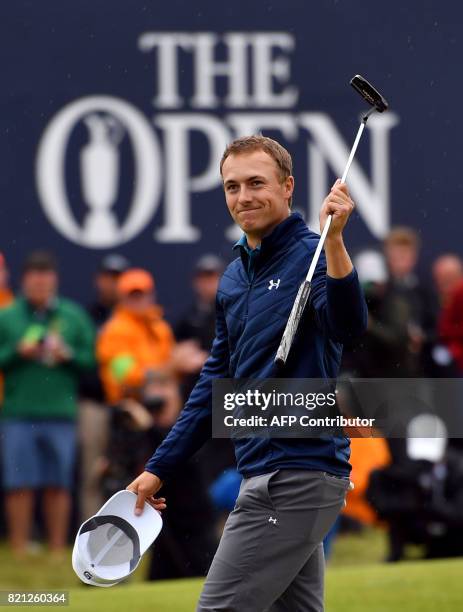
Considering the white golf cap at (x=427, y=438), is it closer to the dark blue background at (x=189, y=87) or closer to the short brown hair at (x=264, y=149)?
the dark blue background at (x=189, y=87)

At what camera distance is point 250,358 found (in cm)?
434

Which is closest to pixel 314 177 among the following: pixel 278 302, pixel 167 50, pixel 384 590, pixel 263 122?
pixel 263 122

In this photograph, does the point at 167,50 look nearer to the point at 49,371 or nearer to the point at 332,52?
the point at 332,52

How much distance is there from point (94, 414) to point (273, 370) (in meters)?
5.52

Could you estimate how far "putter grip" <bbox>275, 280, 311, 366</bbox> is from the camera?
415 centimetres

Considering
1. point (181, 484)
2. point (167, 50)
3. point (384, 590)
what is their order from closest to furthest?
point (384, 590) < point (181, 484) < point (167, 50)

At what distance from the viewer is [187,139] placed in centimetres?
930

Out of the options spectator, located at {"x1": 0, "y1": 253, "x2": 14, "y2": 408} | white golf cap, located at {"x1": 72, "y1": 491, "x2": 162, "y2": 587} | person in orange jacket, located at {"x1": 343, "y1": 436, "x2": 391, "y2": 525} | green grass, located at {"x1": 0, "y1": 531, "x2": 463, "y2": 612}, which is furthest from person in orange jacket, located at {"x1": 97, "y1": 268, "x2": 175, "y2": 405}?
white golf cap, located at {"x1": 72, "y1": 491, "x2": 162, "y2": 587}

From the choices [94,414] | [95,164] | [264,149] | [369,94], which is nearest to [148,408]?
[94,414]

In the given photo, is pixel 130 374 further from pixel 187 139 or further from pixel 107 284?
pixel 187 139

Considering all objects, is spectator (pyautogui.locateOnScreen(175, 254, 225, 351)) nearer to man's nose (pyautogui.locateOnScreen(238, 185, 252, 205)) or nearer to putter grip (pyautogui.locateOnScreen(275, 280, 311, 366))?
man's nose (pyautogui.locateOnScreen(238, 185, 252, 205))

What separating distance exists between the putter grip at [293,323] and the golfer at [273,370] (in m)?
0.04

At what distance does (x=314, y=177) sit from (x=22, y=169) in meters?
1.73

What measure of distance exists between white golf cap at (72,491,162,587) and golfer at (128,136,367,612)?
42 millimetres
